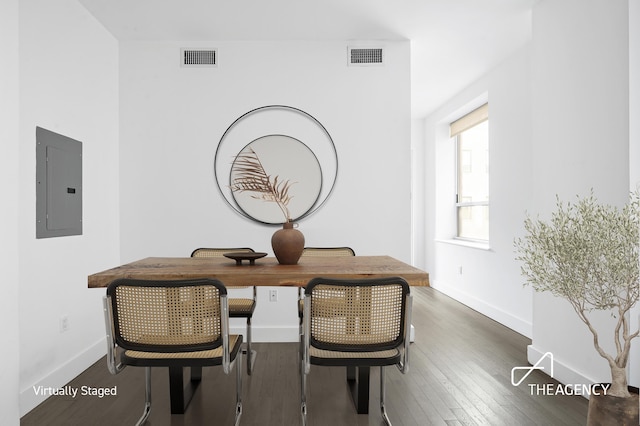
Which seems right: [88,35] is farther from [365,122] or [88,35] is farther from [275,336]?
[275,336]

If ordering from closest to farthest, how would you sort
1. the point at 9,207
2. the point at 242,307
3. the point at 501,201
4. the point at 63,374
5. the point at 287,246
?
1. the point at 9,207
2. the point at 287,246
3. the point at 63,374
4. the point at 242,307
5. the point at 501,201

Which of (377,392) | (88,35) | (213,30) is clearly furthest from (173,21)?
(377,392)

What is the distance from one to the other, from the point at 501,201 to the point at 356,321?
10.8ft

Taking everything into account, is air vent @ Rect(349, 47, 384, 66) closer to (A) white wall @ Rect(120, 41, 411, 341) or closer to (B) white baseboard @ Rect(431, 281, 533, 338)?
(A) white wall @ Rect(120, 41, 411, 341)

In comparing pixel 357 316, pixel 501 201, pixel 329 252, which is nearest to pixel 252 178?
pixel 329 252

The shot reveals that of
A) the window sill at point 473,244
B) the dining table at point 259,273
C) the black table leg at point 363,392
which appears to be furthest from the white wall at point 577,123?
the window sill at point 473,244

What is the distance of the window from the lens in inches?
209

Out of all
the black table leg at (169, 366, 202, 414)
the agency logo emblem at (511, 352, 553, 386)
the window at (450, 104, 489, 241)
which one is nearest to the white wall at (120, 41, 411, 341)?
the agency logo emblem at (511, 352, 553, 386)

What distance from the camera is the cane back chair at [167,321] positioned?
1.80 m

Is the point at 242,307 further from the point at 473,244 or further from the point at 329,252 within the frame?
the point at 473,244

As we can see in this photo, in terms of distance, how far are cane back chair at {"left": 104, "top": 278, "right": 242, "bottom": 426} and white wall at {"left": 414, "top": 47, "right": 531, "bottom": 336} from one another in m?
3.23

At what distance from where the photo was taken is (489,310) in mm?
4691

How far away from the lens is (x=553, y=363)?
2945 mm

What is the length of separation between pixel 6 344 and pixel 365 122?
10.0ft
